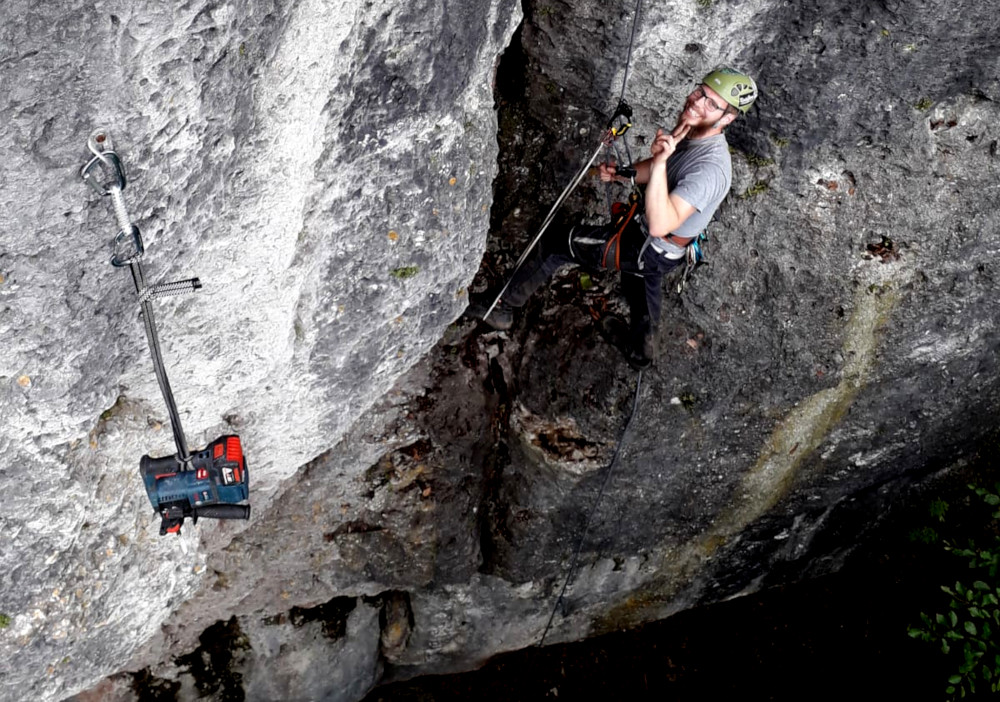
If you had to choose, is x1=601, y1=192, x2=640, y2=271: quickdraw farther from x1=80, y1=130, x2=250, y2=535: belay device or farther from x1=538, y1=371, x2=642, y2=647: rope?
x1=80, y1=130, x2=250, y2=535: belay device

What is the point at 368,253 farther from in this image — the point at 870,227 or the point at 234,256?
the point at 870,227

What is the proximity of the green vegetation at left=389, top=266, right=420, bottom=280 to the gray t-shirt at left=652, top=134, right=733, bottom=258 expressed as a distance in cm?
135

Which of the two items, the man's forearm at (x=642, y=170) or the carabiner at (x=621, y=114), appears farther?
the man's forearm at (x=642, y=170)

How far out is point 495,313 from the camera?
548cm

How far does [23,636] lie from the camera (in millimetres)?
3844

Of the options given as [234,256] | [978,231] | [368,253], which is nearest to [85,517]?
[234,256]

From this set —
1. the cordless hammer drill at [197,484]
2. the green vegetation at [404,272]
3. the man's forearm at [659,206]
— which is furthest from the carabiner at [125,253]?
the man's forearm at [659,206]

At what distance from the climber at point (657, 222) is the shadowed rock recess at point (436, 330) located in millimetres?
293

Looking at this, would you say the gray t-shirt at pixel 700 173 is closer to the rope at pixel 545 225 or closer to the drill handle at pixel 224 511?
the rope at pixel 545 225

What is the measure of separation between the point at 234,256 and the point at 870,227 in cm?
355

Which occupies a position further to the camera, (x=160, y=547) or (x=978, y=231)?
(x=978, y=231)

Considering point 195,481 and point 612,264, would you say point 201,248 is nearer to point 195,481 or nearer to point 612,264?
point 195,481

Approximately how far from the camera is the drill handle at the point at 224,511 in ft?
12.2

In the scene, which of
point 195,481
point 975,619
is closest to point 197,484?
point 195,481
